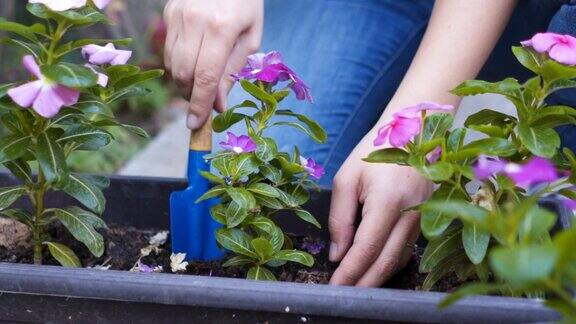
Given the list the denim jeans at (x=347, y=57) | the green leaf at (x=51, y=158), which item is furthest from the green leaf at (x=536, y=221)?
the denim jeans at (x=347, y=57)

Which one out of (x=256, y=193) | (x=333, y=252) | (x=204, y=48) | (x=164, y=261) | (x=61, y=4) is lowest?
(x=164, y=261)

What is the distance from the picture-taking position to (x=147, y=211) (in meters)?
1.49

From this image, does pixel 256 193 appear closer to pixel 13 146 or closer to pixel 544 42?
pixel 13 146

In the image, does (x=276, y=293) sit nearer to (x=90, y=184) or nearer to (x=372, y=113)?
(x=90, y=184)

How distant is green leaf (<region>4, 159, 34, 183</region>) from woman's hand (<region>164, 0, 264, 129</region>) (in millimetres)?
255

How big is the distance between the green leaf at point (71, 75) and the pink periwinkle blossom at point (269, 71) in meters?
0.28

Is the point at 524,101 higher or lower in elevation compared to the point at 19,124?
higher

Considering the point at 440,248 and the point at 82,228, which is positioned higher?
the point at 440,248

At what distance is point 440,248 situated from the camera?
1088 mm

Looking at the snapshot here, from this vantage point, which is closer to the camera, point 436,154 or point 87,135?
point 436,154

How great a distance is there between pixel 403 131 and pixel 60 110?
455mm

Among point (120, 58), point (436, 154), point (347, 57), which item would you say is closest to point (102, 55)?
point (120, 58)

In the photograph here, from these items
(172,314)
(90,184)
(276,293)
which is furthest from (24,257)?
(276,293)

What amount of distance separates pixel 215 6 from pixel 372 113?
0.70 m
